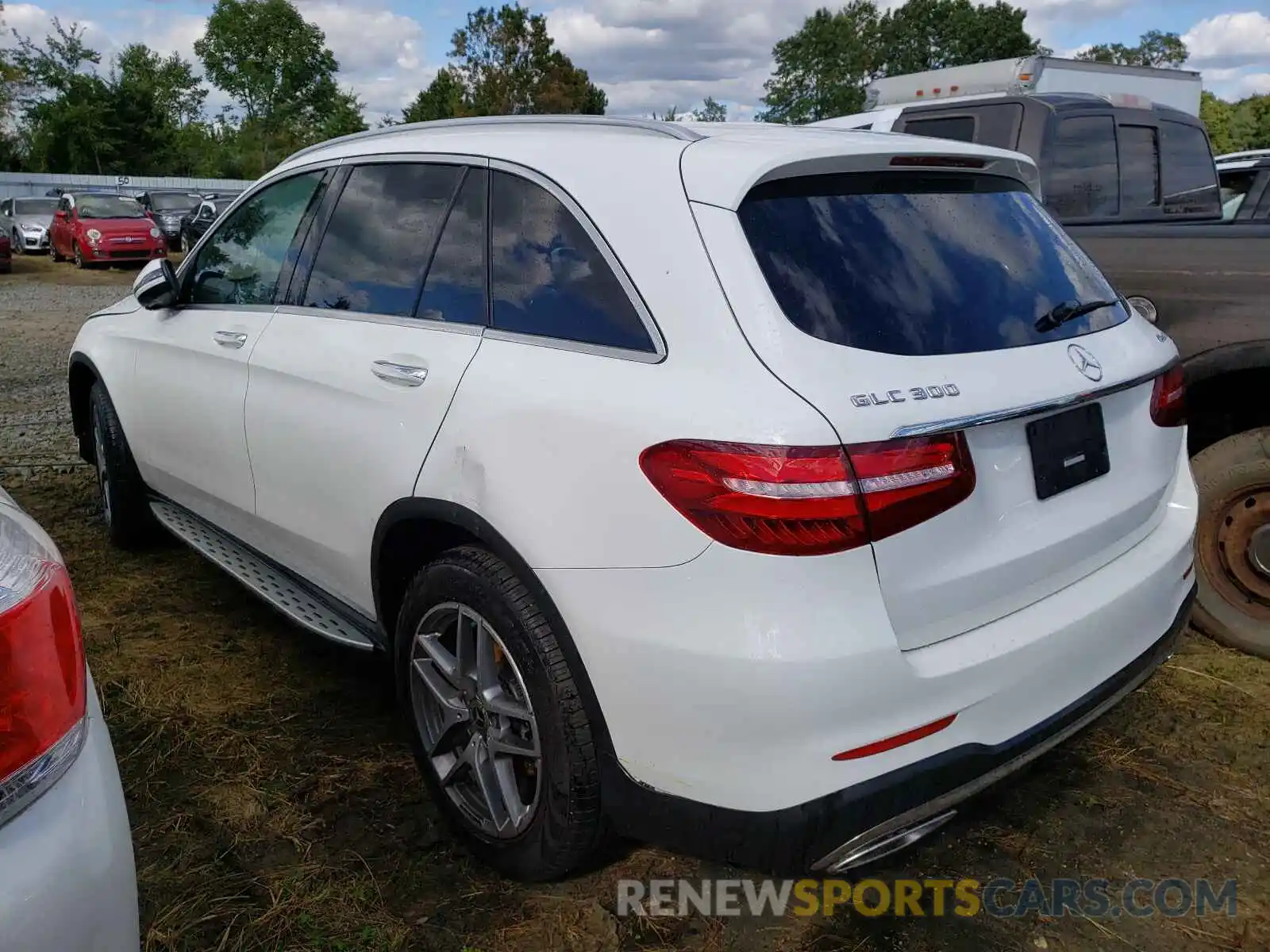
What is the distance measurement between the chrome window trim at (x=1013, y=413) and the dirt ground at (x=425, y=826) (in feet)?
2.65

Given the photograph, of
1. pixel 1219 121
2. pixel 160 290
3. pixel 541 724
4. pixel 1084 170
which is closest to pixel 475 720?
pixel 541 724

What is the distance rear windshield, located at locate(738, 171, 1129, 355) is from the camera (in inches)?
78.0

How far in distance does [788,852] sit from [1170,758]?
1.79 meters

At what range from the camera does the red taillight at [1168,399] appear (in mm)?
2500

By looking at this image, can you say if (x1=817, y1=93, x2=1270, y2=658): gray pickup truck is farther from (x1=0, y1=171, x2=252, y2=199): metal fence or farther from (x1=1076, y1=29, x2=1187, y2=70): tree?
(x1=1076, y1=29, x2=1187, y2=70): tree

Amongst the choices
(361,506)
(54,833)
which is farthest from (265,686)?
(54,833)

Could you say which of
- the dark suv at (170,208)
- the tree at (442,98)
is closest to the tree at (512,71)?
the tree at (442,98)

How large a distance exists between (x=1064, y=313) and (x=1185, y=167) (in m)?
4.38

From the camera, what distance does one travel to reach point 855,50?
74.6 m

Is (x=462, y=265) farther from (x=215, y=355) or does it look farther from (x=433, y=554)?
(x=215, y=355)

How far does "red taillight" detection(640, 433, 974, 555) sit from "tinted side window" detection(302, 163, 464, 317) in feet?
3.87

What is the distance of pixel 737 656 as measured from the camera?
177 cm

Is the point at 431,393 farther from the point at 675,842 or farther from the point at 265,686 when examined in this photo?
the point at 265,686

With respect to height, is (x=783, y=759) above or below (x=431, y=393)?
below
